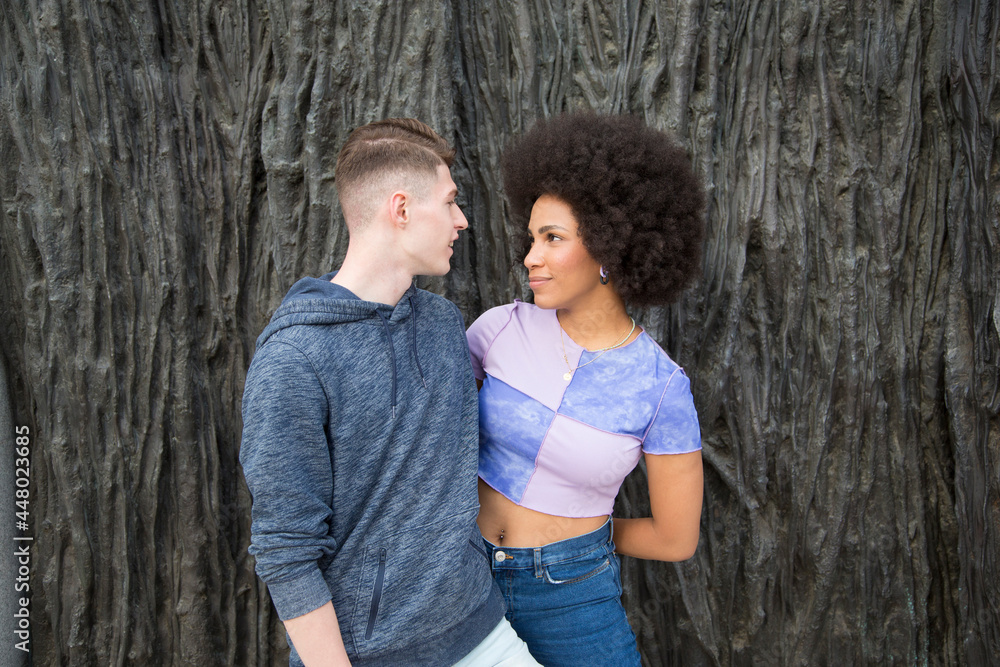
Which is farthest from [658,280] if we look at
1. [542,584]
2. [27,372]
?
[27,372]

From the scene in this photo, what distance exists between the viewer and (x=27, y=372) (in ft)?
9.33

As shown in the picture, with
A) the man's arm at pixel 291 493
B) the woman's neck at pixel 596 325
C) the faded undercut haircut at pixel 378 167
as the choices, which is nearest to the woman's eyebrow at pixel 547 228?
the woman's neck at pixel 596 325

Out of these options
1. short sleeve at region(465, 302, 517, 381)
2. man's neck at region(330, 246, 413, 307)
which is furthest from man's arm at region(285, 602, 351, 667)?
short sleeve at region(465, 302, 517, 381)

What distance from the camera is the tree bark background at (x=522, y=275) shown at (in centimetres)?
267

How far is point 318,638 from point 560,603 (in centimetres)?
74

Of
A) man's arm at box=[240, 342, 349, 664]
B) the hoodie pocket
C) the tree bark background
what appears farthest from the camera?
the tree bark background

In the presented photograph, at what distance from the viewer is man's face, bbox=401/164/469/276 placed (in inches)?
69.5

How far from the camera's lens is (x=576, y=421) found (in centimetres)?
191

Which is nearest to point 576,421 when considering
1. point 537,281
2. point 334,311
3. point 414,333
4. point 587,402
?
point 587,402

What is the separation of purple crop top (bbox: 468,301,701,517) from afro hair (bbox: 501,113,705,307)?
8.8 inches

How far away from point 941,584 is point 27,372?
4032mm

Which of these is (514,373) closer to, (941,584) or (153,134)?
(153,134)

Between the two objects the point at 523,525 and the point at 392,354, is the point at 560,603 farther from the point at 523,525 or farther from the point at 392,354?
the point at 392,354

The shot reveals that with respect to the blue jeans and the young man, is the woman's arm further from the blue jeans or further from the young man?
the young man
